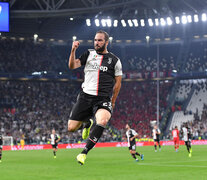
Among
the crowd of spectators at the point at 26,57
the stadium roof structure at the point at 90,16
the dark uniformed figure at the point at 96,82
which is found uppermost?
the stadium roof structure at the point at 90,16

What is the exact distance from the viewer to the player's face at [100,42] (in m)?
8.00

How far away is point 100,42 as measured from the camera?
810cm

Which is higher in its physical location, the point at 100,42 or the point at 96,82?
the point at 100,42

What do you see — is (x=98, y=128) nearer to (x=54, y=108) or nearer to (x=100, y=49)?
(x=100, y=49)

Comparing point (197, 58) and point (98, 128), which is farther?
point (197, 58)

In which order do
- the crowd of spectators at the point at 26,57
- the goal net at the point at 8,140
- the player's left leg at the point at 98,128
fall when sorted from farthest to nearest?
the crowd of spectators at the point at 26,57
the goal net at the point at 8,140
the player's left leg at the point at 98,128

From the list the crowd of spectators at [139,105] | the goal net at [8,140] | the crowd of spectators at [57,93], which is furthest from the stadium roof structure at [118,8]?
the goal net at [8,140]

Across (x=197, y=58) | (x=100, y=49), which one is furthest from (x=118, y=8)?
(x=100, y=49)

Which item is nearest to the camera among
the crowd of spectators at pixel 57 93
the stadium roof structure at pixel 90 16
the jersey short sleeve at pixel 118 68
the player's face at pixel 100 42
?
the player's face at pixel 100 42

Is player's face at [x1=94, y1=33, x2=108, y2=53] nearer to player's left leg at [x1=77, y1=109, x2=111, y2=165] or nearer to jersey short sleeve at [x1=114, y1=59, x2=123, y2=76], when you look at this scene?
jersey short sleeve at [x1=114, y1=59, x2=123, y2=76]

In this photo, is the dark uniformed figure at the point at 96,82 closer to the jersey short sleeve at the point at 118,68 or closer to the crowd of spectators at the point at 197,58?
the jersey short sleeve at the point at 118,68

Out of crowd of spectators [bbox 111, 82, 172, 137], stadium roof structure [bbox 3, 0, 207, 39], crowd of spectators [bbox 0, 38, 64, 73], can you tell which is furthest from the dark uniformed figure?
crowd of spectators [bbox 0, 38, 64, 73]

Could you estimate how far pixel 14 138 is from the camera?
4409 cm

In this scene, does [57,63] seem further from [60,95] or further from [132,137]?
[132,137]
